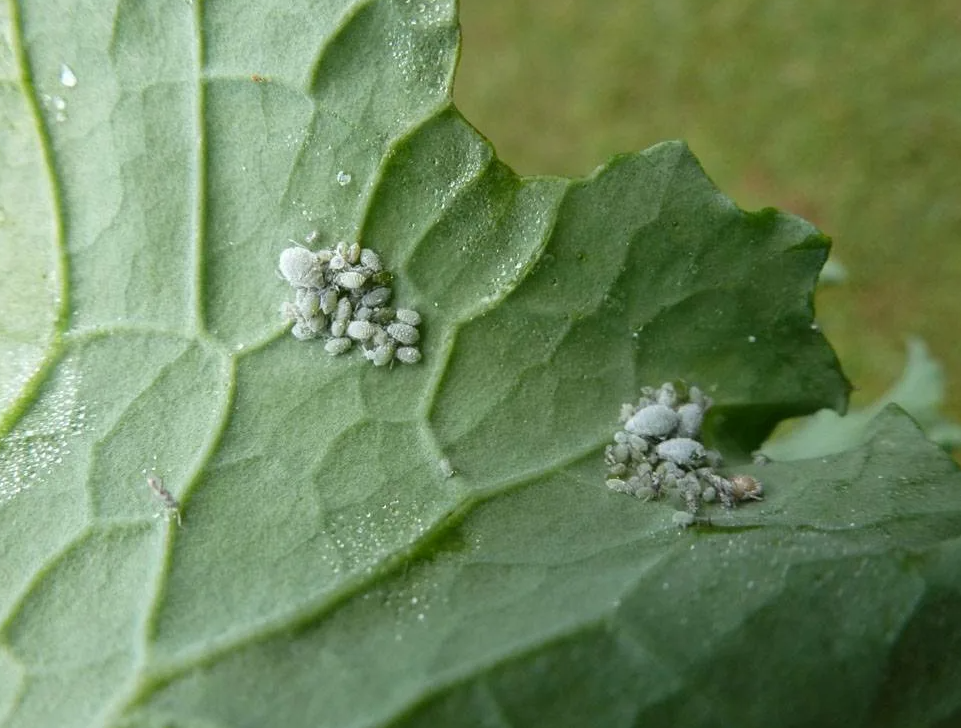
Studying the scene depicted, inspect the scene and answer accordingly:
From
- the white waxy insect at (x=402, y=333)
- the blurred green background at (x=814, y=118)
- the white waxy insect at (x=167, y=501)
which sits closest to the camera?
the white waxy insect at (x=167, y=501)

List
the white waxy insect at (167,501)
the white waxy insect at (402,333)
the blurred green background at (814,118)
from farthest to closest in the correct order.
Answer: the blurred green background at (814,118)
the white waxy insect at (402,333)
the white waxy insect at (167,501)

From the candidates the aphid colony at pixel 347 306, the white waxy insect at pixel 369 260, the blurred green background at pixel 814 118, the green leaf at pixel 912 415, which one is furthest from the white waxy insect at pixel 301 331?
the blurred green background at pixel 814 118

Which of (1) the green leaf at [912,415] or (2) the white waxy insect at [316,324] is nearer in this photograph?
(2) the white waxy insect at [316,324]

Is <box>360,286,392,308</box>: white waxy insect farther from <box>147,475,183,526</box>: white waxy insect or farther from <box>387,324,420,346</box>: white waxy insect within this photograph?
<box>147,475,183,526</box>: white waxy insect

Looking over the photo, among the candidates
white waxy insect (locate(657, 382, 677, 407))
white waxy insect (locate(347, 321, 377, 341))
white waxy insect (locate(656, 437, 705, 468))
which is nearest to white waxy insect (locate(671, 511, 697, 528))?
white waxy insect (locate(656, 437, 705, 468))

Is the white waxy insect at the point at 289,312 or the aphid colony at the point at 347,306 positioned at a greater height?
the aphid colony at the point at 347,306

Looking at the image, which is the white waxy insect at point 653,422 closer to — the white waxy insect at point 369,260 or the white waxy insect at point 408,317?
the white waxy insect at point 408,317

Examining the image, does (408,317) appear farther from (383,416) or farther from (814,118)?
(814,118)
